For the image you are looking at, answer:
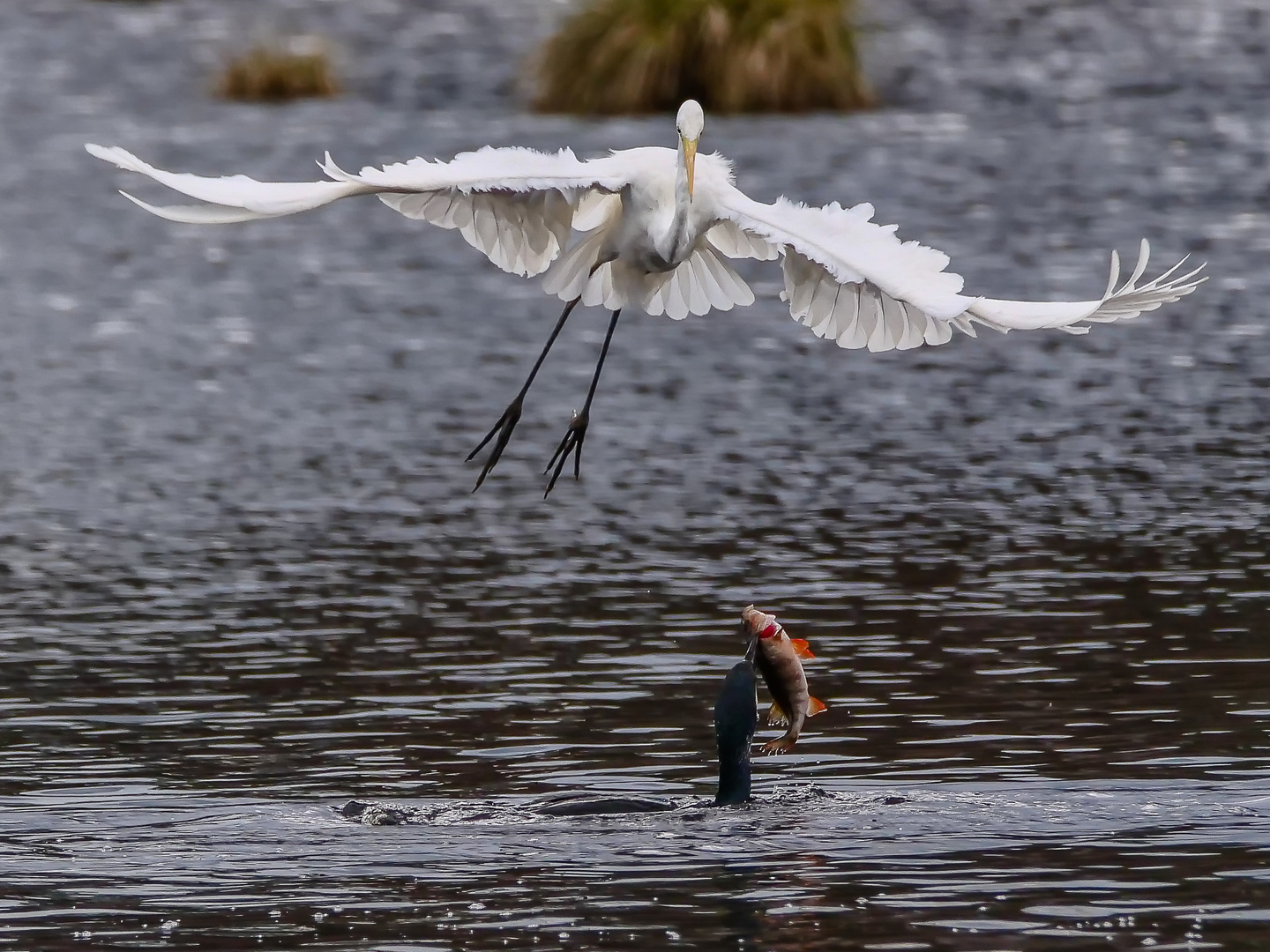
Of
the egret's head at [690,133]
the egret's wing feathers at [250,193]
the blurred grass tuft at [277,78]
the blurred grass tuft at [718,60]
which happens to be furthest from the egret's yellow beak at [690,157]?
the blurred grass tuft at [277,78]

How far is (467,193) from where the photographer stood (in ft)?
36.6

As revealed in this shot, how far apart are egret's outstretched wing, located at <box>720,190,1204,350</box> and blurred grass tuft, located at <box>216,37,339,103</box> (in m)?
28.1

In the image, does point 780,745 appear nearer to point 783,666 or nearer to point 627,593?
point 783,666

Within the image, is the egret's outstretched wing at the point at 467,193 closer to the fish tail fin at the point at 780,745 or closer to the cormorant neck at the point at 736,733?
the cormorant neck at the point at 736,733

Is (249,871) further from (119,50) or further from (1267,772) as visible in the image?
(119,50)

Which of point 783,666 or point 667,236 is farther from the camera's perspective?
point 667,236

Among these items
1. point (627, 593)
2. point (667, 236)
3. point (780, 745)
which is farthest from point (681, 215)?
point (627, 593)

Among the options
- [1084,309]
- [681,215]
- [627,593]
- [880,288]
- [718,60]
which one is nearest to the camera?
[1084,309]

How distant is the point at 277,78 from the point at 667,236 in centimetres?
2849

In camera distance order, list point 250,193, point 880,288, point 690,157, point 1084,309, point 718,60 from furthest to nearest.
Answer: point 718,60, point 690,157, point 880,288, point 250,193, point 1084,309

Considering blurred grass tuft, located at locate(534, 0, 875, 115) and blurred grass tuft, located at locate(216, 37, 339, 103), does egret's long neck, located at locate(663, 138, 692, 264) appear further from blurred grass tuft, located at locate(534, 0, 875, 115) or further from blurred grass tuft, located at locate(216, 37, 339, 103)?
blurred grass tuft, located at locate(216, 37, 339, 103)

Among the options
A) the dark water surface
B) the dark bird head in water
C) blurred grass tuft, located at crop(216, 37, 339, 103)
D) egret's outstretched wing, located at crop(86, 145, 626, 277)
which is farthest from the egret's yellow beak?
blurred grass tuft, located at crop(216, 37, 339, 103)

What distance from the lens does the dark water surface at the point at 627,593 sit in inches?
380

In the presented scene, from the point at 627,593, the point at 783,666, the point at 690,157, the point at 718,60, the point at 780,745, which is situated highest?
the point at 690,157
